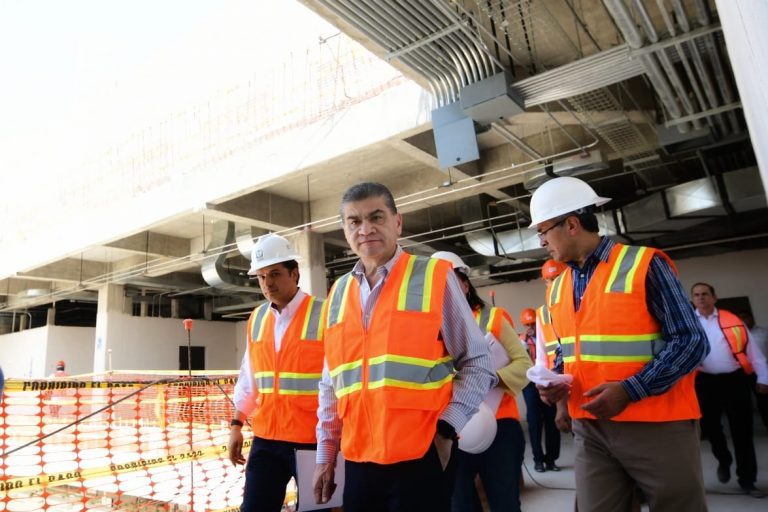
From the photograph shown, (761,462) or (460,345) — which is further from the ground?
(460,345)

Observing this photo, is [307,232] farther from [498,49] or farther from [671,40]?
[671,40]

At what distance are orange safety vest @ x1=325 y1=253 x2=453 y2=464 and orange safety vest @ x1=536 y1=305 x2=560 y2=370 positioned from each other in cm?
92

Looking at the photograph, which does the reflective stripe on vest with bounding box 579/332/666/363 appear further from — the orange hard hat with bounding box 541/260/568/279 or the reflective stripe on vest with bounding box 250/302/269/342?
the orange hard hat with bounding box 541/260/568/279

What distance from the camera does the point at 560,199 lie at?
2.13 meters

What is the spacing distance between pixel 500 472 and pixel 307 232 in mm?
8621

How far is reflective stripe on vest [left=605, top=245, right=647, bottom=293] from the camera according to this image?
191cm

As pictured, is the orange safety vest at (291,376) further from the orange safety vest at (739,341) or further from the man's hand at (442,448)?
the orange safety vest at (739,341)

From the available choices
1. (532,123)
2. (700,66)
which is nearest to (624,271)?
(700,66)

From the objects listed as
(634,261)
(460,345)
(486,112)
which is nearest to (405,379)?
(460,345)

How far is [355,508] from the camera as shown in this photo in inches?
62.4

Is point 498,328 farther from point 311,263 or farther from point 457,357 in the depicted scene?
point 311,263

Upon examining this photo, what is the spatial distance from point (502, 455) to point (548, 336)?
0.68 metres

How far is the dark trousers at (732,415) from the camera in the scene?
182 inches

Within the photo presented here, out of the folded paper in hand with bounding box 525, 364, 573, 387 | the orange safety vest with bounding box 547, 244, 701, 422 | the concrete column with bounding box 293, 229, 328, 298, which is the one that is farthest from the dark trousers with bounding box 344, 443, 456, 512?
the concrete column with bounding box 293, 229, 328, 298
